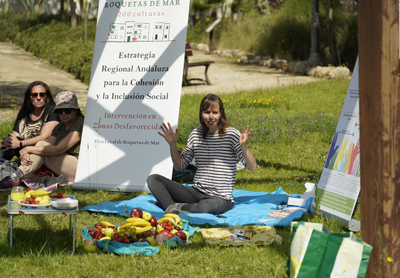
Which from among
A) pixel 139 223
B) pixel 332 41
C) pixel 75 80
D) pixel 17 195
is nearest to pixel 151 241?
pixel 139 223

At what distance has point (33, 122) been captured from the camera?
5.98m

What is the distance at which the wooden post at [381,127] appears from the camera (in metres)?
2.71

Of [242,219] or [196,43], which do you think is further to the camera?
[196,43]

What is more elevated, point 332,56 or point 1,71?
point 332,56

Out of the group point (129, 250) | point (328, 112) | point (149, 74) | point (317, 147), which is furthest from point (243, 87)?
point (129, 250)

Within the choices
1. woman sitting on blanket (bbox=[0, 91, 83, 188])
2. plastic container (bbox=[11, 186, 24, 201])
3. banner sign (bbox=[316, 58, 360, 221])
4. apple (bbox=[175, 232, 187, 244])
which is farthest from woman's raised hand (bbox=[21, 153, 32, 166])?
banner sign (bbox=[316, 58, 360, 221])

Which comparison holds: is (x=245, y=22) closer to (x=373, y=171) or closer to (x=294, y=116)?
(x=294, y=116)

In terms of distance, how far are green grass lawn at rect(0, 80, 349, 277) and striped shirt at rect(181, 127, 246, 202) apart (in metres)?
0.69

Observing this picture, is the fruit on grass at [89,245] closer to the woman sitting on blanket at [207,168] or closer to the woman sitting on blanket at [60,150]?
the woman sitting on blanket at [207,168]

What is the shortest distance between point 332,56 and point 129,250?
14.3 metres

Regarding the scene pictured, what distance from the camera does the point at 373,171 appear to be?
279 centimetres

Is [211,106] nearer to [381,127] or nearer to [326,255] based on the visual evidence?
[381,127]

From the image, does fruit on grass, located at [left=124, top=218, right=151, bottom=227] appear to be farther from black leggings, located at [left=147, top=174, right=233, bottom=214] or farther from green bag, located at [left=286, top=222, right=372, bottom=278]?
green bag, located at [left=286, top=222, right=372, bottom=278]

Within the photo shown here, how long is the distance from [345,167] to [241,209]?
115cm
